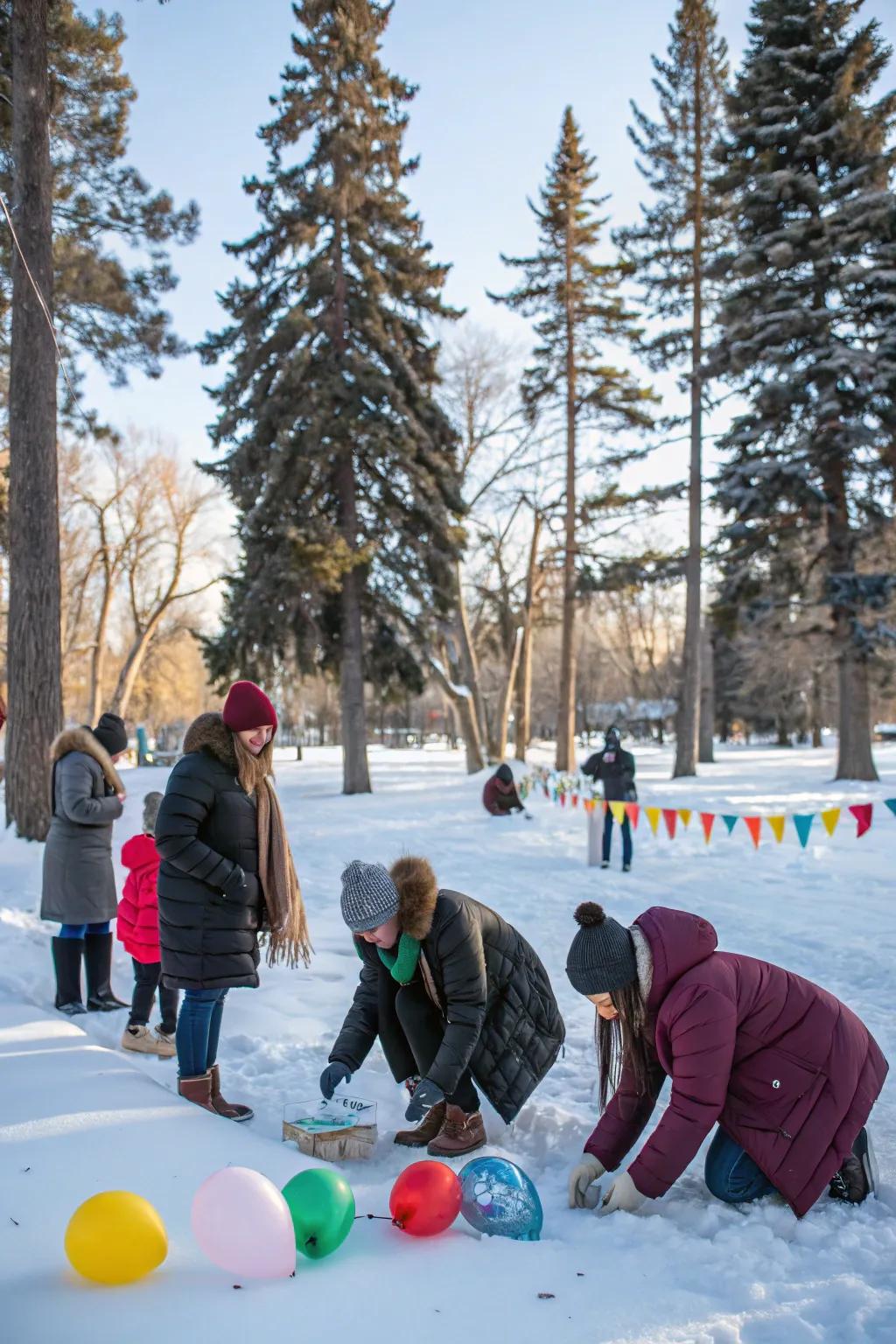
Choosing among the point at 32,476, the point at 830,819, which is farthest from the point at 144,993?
the point at 32,476

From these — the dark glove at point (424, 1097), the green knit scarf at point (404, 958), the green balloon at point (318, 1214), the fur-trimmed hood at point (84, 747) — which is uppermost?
the fur-trimmed hood at point (84, 747)

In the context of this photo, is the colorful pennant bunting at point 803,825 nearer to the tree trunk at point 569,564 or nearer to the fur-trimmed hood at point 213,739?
the fur-trimmed hood at point 213,739

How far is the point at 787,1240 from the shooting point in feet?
10.2

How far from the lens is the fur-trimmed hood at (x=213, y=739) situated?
13.8 feet

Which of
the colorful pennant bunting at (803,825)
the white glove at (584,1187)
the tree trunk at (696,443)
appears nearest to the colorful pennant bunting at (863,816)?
the colorful pennant bunting at (803,825)

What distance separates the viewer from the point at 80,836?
5570 mm

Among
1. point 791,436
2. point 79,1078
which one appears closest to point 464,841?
point 79,1078

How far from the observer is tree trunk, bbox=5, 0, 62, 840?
1009cm

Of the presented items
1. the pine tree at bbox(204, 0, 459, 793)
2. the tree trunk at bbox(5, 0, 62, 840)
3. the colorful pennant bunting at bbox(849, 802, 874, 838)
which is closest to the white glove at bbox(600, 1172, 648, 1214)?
the colorful pennant bunting at bbox(849, 802, 874, 838)

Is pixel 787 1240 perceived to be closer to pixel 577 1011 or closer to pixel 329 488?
pixel 577 1011

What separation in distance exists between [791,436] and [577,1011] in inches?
676

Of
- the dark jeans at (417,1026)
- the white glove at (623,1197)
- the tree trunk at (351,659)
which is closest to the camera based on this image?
the white glove at (623,1197)

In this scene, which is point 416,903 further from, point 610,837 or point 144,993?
point 610,837

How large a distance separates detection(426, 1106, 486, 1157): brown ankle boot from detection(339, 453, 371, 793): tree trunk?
16993 millimetres
